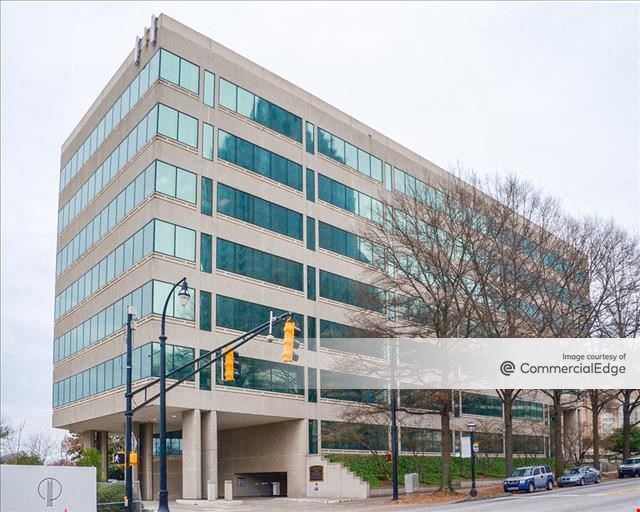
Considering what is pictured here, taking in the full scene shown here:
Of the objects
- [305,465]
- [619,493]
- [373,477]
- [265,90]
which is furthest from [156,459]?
[619,493]

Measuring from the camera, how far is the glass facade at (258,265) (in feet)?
170

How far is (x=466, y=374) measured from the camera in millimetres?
47562

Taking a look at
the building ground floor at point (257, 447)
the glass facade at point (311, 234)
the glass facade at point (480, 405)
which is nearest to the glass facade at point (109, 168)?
the glass facade at point (311, 234)

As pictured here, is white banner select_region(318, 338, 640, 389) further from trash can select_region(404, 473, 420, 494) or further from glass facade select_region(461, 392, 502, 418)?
glass facade select_region(461, 392, 502, 418)

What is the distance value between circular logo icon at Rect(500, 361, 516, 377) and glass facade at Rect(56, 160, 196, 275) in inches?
800

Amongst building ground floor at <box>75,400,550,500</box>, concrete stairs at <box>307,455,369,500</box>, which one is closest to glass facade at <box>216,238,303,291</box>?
building ground floor at <box>75,400,550,500</box>

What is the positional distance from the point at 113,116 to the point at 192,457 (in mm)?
23062

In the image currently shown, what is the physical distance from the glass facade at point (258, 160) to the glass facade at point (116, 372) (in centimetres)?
1237

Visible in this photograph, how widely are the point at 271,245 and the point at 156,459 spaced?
20.2 metres

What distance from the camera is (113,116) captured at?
57.5 meters

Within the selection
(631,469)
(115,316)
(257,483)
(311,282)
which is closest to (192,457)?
(115,316)

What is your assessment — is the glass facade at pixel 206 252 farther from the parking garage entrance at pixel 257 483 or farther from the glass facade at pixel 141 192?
the parking garage entrance at pixel 257 483

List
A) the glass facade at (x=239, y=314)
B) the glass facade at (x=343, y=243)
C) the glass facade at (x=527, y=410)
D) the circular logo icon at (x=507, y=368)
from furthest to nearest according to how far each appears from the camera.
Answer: the glass facade at (x=527, y=410) < the glass facade at (x=343, y=243) < the glass facade at (x=239, y=314) < the circular logo icon at (x=507, y=368)

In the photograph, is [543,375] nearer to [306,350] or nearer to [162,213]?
[306,350]
